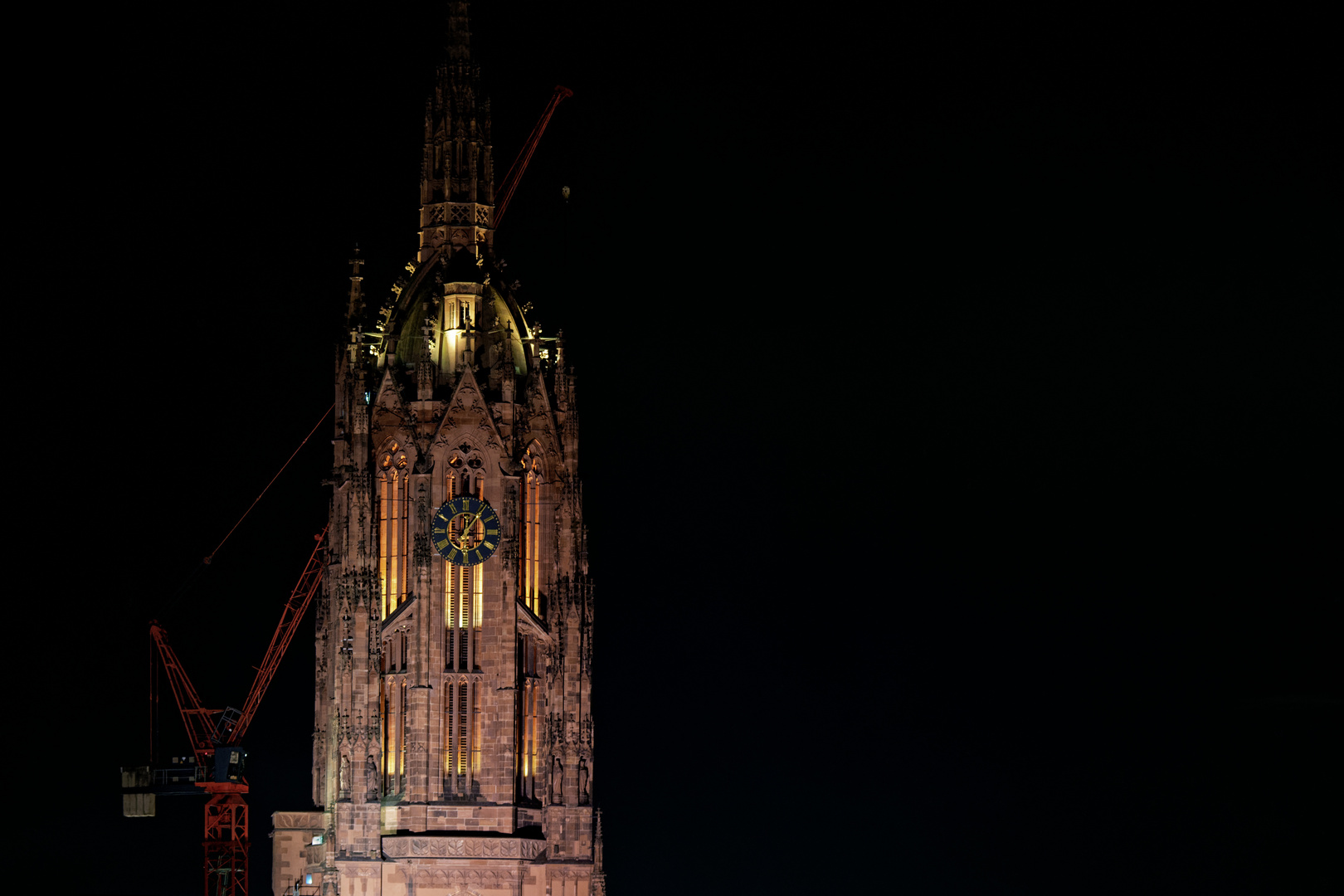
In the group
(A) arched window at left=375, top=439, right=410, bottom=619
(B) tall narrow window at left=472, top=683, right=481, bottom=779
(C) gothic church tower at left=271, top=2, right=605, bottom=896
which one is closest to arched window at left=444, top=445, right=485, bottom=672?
(C) gothic church tower at left=271, top=2, right=605, bottom=896

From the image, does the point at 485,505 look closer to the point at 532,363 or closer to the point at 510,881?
the point at 532,363

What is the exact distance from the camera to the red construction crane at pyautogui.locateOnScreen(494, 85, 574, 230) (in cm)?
13850

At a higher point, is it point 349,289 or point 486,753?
point 349,289

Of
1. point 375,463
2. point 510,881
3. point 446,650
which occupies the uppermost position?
point 375,463

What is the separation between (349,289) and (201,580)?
19.1 metres

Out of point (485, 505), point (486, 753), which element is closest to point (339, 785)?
point (486, 753)

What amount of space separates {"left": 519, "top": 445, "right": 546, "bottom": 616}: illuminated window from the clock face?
5.51 feet

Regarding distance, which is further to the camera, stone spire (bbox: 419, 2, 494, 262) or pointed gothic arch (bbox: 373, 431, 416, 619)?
stone spire (bbox: 419, 2, 494, 262)

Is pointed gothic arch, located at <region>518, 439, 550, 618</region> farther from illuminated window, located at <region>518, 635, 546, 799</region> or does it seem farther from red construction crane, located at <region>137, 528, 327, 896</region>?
red construction crane, located at <region>137, 528, 327, 896</region>

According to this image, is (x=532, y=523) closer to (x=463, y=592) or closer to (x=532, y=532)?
(x=532, y=532)

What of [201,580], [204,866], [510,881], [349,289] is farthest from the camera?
[204,866]

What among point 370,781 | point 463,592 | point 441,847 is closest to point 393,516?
point 463,592

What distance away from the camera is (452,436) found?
412ft

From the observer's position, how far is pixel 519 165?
140750 millimetres
